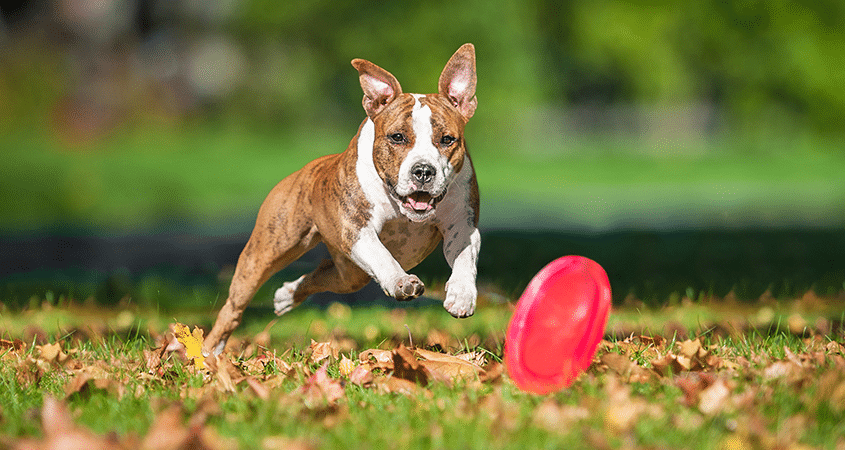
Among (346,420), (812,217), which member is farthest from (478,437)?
(812,217)

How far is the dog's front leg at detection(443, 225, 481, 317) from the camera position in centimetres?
409

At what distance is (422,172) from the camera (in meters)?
4.05

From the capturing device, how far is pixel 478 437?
8.96ft

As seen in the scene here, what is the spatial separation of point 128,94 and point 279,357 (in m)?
21.5

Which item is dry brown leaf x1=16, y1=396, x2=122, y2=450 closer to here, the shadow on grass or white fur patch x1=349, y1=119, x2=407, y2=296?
white fur patch x1=349, y1=119, x2=407, y2=296

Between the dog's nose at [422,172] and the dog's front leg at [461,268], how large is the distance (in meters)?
0.50

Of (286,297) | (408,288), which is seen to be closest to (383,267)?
(408,288)

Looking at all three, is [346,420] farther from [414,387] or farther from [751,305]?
[751,305]

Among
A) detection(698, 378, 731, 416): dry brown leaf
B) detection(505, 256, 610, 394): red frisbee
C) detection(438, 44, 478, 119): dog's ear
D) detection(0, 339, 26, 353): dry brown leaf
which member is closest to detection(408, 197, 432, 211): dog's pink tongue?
detection(438, 44, 478, 119): dog's ear

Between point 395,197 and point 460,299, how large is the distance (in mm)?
638

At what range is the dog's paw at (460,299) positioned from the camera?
4066 mm

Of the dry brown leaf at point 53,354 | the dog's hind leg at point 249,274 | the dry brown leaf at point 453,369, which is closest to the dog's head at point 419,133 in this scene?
the dry brown leaf at point 453,369

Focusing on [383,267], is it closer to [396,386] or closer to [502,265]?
[396,386]

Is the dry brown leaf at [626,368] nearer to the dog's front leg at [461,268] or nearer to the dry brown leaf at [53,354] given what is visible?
the dog's front leg at [461,268]
